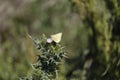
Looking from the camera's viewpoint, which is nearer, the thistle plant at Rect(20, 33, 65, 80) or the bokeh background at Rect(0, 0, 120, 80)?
the thistle plant at Rect(20, 33, 65, 80)

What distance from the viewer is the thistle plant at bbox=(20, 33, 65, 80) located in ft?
11.7

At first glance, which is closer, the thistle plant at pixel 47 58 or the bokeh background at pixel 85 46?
the thistle plant at pixel 47 58

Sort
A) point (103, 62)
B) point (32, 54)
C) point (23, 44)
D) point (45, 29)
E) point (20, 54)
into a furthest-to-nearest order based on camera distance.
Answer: point (45, 29)
point (23, 44)
point (20, 54)
point (32, 54)
point (103, 62)

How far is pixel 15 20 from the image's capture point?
9477 millimetres

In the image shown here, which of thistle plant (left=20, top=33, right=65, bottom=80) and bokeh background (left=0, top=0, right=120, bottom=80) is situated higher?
bokeh background (left=0, top=0, right=120, bottom=80)

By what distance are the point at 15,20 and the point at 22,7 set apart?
0.48 m

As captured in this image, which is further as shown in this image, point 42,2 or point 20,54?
point 42,2

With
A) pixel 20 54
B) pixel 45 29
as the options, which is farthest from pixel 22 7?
pixel 20 54

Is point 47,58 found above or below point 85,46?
below

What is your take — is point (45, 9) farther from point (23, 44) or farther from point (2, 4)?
point (23, 44)

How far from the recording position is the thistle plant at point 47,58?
3.55 meters

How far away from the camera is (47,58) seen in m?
3.62

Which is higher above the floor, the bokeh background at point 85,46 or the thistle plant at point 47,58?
the bokeh background at point 85,46

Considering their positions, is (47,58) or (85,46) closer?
(47,58)
